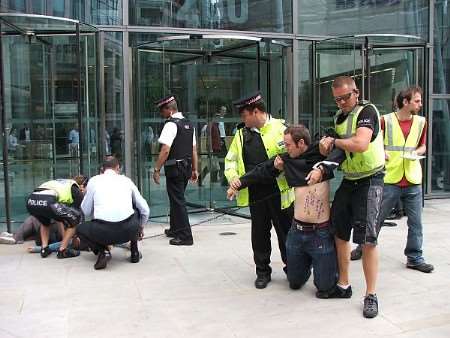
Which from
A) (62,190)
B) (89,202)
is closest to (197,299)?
(89,202)

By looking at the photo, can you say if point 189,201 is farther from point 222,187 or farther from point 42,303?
point 42,303

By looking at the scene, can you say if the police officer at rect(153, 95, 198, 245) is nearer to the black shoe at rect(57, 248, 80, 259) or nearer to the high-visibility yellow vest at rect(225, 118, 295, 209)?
the black shoe at rect(57, 248, 80, 259)

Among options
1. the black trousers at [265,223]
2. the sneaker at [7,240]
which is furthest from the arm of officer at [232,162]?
the sneaker at [7,240]

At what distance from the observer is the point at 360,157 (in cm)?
475

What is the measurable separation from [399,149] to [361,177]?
129 centimetres

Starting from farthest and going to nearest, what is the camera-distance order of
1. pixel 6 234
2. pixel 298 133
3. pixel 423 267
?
pixel 6 234
pixel 423 267
pixel 298 133

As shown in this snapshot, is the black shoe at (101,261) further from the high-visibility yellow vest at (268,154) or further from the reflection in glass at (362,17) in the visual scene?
the reflection in glass at (362,17)

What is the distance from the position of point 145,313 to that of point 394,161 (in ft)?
9.15

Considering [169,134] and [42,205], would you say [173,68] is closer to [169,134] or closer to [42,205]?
[169,134]

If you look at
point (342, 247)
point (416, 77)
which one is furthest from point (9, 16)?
point (416, 77)

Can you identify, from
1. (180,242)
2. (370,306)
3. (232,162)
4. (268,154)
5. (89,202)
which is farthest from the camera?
(180,242)

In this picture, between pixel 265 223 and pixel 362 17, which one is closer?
pixel 265 223

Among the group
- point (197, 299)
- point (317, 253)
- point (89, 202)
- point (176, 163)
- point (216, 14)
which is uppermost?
point (216, 14)

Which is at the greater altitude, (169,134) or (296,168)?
(169,134)
